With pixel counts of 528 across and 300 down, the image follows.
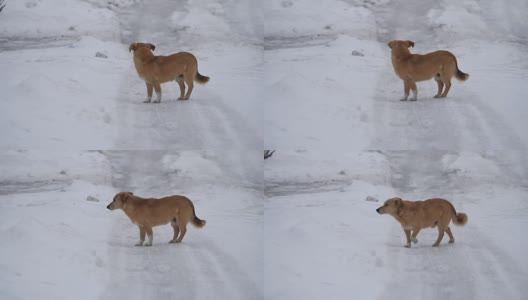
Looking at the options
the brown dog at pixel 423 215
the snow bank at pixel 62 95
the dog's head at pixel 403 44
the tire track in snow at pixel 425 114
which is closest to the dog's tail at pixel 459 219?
the brown dog at pixel 423 215

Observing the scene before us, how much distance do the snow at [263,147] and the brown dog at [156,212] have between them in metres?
0.06

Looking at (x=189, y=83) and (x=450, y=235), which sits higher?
(x=189, y=83)

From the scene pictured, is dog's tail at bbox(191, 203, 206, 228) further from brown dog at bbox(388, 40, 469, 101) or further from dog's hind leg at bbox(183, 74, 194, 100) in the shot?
brown dog at bbox(388, 40, 469, 101)

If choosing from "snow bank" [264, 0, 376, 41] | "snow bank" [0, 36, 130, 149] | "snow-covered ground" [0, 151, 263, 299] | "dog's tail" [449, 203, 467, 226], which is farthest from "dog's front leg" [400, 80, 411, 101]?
"snow bank" [0, 36, 130, 149]

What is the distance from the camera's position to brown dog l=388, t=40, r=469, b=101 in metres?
3.67

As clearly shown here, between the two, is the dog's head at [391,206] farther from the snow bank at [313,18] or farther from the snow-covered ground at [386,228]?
the snow bank at [313,18]

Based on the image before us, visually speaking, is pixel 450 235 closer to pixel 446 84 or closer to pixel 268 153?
pixel 446 84

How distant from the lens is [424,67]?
3.67m

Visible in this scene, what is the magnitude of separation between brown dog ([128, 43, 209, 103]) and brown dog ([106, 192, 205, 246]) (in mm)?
536

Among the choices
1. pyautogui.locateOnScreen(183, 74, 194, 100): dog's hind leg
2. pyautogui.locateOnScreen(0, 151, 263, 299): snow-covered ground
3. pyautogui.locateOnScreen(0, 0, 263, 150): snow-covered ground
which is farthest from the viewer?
pyautogui.locateOnScreen(183, 74, 194, 100): dog's hind leg

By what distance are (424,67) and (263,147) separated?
949 millimetres

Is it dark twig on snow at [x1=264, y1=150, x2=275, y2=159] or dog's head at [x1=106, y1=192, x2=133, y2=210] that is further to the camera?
dark twig on snow at [x1=264, y1=150, x2=275, y2=159]

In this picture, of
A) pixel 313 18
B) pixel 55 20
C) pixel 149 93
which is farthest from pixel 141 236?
pixel 313 18

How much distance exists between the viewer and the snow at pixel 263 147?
3.56 meters
